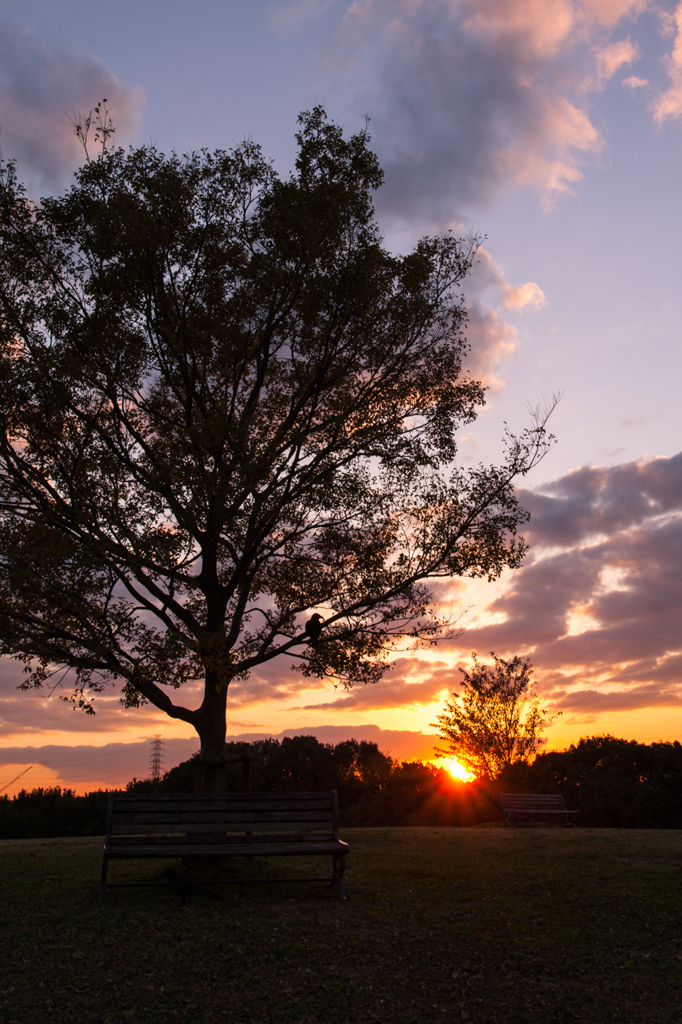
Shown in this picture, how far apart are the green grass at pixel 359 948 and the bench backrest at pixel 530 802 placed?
997cm

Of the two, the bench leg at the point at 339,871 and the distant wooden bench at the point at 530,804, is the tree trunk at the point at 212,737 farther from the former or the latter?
the distant wooden bench at the point at 530,804

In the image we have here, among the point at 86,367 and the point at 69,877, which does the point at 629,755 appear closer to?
the point at 69,877

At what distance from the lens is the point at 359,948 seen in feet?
23.2

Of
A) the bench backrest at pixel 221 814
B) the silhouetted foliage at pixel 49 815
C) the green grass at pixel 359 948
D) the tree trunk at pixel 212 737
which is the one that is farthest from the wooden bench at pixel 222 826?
the silhouetted foliage at pixel 49 815

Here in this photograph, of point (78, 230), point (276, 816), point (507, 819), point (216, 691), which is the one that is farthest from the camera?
point (507, 819)

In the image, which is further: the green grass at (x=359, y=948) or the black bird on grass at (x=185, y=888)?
the black bird on grass at (x=185, y=888)

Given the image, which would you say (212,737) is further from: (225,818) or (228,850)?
(228,850)

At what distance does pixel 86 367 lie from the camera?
12422 mm

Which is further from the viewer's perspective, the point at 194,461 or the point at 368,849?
the point at 368,849

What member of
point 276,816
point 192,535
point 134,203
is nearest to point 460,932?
point 276,816

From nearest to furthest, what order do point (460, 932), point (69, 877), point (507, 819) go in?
point (460, 932), point (69, 877), point (507, 819)

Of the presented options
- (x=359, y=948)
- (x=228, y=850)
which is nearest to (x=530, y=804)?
(x=228, y=850)

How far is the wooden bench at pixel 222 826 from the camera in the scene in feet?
29.0

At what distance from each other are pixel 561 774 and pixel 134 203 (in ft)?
76.9
